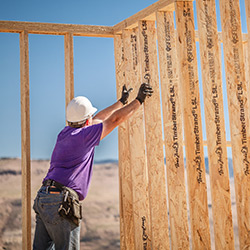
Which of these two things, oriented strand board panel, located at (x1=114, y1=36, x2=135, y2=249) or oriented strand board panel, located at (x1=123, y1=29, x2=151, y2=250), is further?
oriented strand board panel, located at (x1=114, y1=36, x2=135, y2=249)

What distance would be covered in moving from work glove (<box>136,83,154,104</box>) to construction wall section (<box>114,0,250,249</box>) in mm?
152

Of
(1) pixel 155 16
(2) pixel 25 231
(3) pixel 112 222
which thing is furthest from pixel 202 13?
(3) pixel 112 222

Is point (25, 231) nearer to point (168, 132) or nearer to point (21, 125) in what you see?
point (21, 125)

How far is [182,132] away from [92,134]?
1.28 meters

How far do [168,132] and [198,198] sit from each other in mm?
820

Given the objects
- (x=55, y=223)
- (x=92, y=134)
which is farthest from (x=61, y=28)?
(x=55, y=223)

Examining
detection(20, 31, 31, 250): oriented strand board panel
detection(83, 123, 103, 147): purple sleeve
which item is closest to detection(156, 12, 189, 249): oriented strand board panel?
detection(83, 123, 103, 147): purple sleeve

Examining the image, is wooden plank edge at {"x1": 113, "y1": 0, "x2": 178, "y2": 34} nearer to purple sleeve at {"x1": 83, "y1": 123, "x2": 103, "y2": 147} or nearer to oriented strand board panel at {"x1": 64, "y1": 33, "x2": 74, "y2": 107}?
oriented strand board panel at {"x1": 64, "y1": 33, "x2": 74, "y2": 107}

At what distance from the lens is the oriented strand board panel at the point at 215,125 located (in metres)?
3.81

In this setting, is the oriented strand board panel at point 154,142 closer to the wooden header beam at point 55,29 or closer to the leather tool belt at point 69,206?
the wooden header beam at point 55,29

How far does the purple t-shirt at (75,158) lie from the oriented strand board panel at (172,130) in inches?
43.5

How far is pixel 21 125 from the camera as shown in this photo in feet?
15.8

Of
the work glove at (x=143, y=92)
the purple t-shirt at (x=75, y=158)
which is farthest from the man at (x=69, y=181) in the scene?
the work glove at (x=143, y=92)

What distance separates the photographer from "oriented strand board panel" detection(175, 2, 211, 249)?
3965mm
